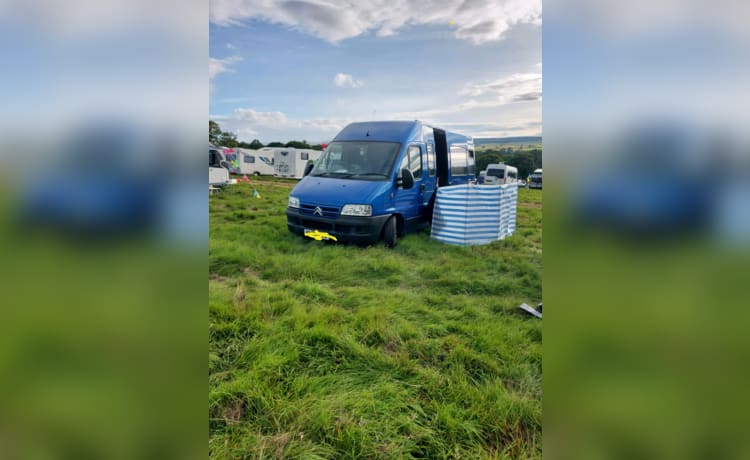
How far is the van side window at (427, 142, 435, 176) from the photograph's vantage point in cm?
661

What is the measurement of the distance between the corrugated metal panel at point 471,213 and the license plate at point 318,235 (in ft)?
5.96

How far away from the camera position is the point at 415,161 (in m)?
6.20

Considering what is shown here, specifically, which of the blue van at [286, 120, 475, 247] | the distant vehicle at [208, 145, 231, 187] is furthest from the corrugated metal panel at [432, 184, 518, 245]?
the distant vehicle at [208, 145, 231, 187]

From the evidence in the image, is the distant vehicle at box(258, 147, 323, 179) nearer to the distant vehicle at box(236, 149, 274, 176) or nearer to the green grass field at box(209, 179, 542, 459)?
the distant vehicle at box(236, 149, 274, 176)
